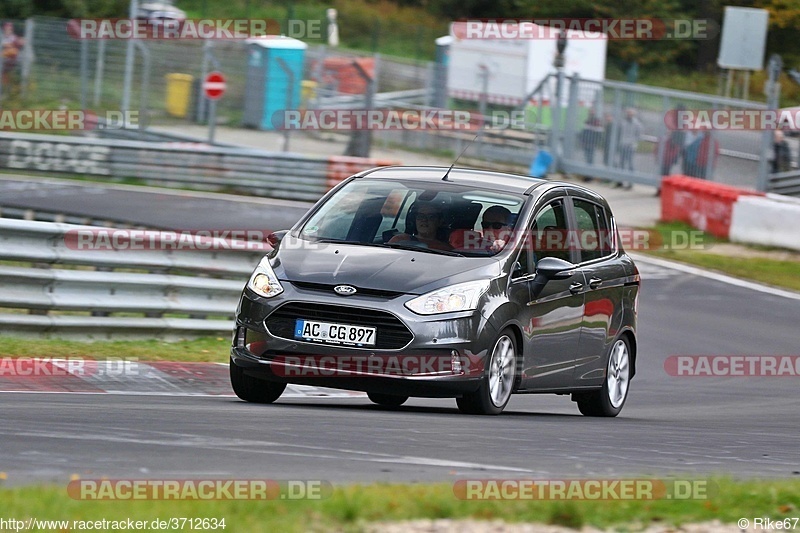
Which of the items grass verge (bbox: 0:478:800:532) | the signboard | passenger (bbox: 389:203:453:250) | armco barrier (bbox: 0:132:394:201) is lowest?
armco barrier (bbox: 0:132:394:201)

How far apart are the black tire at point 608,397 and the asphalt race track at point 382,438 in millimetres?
208

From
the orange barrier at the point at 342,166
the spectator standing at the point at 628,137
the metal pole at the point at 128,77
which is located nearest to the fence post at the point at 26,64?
the metal pole at the point at 128,77

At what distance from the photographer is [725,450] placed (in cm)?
859

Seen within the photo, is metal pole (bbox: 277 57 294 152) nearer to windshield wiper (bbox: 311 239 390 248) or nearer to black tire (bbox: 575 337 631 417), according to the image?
black tire (bbox: 575 337 631 417)

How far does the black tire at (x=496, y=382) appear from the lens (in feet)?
29.8

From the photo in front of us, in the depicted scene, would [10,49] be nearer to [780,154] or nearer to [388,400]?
[780,154]

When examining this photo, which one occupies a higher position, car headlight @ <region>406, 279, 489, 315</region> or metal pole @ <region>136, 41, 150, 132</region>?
car headlight @ <region>406, 279, 489, 315</region>

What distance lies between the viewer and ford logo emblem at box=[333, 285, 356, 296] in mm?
8816

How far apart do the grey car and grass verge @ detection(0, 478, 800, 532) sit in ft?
8.75

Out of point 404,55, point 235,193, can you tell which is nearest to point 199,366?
point 235,193

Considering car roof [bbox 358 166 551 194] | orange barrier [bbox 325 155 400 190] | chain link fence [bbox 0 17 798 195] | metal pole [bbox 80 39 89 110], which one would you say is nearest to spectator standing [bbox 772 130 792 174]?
chain link fence [bbox 0 17 798 195]

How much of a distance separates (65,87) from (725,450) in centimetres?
2668

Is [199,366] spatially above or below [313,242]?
below

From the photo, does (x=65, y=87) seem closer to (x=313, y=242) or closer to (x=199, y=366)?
(x=199, y=366)
